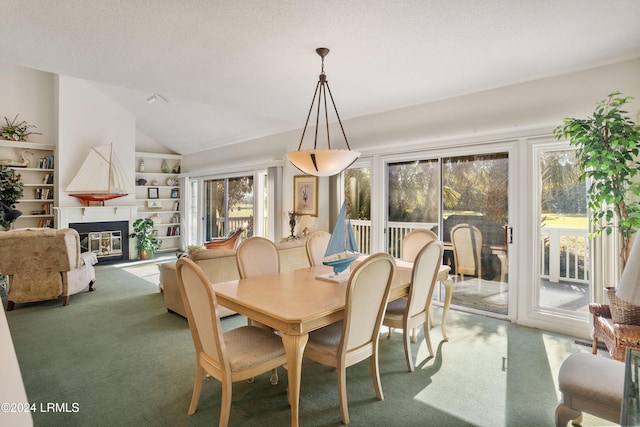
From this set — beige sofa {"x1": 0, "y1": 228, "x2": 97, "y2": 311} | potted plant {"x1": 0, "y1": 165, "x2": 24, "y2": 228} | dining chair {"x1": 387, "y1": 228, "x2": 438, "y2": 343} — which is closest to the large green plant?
dining chair {"x1": 387, "y1": 228, "x2": 438, "y2": 343}

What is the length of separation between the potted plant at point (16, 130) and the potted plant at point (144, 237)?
2525 mm

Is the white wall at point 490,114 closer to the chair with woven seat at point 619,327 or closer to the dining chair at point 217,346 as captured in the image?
the chair with woven seat at point 619,327

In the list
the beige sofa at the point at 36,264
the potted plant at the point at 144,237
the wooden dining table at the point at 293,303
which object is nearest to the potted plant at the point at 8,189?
the potted plant at the point at 144,237

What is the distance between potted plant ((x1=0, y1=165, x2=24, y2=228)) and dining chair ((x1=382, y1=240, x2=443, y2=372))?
6894 millimetres

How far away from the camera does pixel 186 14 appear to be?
Result: 2.22 metres

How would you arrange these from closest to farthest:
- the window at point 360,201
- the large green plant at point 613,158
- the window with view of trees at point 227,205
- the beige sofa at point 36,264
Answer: the large green plant at point 613,158, the beige sofa at point 36,264, the window at point 360,201, the window with view of trees at point 227,205

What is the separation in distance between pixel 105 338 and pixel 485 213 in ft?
13.5

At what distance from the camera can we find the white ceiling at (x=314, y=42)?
84.7 inches

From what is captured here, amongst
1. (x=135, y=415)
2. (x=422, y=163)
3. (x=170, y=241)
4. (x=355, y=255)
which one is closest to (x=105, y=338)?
(x=135, y=415)

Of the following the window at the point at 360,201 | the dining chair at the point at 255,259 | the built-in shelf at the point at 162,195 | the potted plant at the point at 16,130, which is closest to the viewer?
the dining chair at the point at 255,259

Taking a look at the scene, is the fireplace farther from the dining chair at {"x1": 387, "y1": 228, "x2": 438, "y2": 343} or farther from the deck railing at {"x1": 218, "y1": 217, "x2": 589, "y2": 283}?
the deck railing at {"x1": 218, "y1": 217, "x2": 589, "y2": 283}

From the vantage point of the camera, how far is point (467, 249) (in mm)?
4102

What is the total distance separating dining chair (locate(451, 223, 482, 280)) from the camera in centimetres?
402

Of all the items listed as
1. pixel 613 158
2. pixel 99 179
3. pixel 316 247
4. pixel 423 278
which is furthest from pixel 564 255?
pixel 99 179
